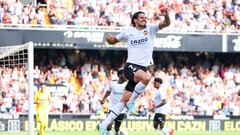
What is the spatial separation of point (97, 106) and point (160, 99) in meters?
11.7

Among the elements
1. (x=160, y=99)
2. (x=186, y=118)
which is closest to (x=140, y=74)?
(x=160, y=99)

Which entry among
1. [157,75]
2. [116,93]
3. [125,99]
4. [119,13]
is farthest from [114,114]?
[157,75]

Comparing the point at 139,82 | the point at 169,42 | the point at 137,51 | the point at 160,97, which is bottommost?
the point at 160,97

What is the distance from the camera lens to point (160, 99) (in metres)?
22.9

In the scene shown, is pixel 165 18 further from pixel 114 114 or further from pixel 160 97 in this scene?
pixel 160 97

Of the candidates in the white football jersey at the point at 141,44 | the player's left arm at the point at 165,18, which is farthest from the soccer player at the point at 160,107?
the player's left arm at the point at 165,18

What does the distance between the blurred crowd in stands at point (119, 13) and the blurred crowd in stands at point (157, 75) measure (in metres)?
2.11

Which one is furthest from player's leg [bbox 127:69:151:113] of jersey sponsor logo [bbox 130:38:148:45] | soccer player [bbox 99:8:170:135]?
jersey sponsor logo [bbox 130:38:148:45]

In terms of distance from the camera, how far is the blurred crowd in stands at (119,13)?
35.5 m

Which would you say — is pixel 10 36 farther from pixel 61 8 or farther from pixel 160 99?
pixel 160 99

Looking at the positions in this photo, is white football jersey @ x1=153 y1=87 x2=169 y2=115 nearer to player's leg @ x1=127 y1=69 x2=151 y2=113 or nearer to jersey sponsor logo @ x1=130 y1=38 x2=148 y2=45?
player's leg @ x1=127 y1=69 x2=151 y2=113

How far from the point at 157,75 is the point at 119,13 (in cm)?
350

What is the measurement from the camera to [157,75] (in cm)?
3734

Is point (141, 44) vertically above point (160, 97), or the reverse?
point (141, 44)
